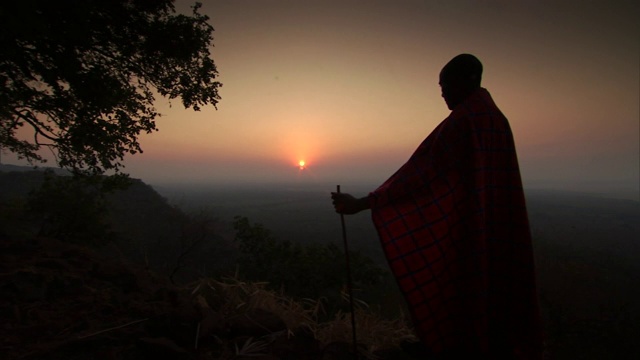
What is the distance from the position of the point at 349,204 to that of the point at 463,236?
0.91m

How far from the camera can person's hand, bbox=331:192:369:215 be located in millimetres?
2360

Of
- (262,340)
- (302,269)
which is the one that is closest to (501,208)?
(262,340)

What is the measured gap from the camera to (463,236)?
227 centimetres

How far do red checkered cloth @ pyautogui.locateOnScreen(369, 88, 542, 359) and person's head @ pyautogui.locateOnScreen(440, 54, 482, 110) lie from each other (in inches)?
8.1

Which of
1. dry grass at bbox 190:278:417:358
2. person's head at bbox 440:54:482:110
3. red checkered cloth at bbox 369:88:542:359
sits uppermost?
person's head at bbox 440:54:482:110

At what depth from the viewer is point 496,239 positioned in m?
2.33

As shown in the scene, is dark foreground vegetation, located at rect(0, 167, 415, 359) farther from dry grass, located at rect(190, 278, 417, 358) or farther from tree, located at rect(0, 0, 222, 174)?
tree, located at rect(0, 0, 222, 174)

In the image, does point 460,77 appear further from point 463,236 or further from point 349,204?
point 349,204

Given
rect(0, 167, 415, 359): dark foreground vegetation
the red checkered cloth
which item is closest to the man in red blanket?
the red checkered cloth

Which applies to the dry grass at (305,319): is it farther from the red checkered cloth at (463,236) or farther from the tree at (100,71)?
the tree at (100,71)

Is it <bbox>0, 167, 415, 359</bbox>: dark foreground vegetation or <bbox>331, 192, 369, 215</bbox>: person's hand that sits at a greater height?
<bbox>331, 192, 369, 215</bbox>: person's hand

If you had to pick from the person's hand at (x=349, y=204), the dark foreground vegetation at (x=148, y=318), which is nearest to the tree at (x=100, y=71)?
the dark foreground vegetation at (x=148, y=318)

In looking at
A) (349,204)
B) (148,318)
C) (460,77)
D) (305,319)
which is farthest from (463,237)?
(148,318)

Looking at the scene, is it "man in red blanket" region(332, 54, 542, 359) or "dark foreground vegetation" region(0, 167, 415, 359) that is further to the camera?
"dark foreground vegetation" region(0, 167, 415, 359)
